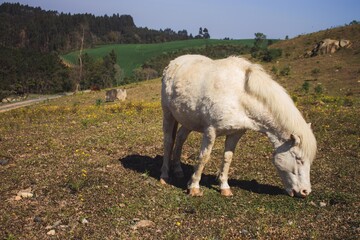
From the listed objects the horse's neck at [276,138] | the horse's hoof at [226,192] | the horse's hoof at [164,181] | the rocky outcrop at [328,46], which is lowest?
the horse's hoof at [164,181]

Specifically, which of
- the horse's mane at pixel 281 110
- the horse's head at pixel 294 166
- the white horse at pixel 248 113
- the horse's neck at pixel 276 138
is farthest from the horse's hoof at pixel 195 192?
the horse's mane at pixel 281 110

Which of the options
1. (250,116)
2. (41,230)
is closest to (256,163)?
(250,116)

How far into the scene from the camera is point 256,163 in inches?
364

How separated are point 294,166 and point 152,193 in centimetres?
290

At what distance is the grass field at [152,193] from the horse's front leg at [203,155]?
0.68 ft

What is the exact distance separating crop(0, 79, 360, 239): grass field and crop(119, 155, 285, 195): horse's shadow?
1.0 inches

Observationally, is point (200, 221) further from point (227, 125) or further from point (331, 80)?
point (331, 80)

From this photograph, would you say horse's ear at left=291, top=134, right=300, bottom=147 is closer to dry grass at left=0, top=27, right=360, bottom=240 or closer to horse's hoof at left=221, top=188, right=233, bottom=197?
dry grass at left=0, top=27, right=360, bottom=240

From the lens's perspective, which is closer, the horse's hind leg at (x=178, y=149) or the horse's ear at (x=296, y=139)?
the horse's ear at (x=296, y=139)

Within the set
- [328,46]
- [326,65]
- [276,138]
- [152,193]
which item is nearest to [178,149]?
[152,193]

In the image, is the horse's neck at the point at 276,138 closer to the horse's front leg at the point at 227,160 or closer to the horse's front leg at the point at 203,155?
the horse's front leg at the point at 227,160

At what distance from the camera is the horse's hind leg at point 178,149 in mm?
8250

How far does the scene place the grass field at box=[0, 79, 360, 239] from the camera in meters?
5.60

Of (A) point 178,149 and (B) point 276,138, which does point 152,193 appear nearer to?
(A) point 178,149
